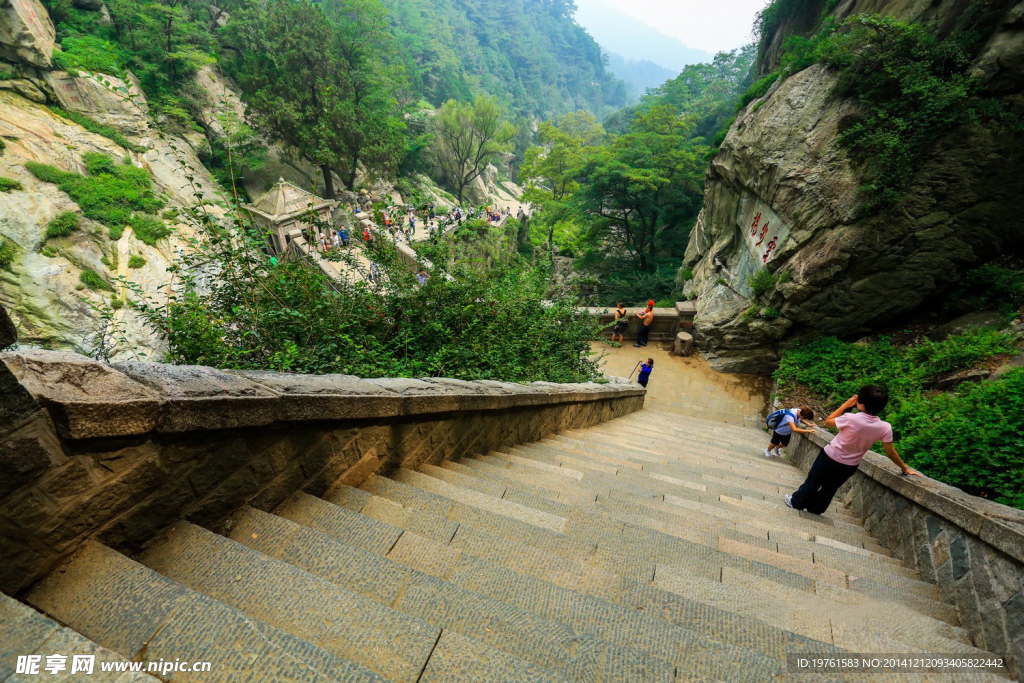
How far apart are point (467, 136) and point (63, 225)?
22.1 meters

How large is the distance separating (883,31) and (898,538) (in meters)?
10.1

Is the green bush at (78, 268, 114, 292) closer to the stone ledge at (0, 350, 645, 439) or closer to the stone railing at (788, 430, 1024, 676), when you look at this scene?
the stone ledge at (0, 350, 645, 439)

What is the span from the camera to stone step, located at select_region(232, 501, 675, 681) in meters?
1.20

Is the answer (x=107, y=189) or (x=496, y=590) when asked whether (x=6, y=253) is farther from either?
(x=496, y=590)

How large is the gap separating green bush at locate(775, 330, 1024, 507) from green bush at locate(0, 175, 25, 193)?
73.2ft

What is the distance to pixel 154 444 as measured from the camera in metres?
1.37

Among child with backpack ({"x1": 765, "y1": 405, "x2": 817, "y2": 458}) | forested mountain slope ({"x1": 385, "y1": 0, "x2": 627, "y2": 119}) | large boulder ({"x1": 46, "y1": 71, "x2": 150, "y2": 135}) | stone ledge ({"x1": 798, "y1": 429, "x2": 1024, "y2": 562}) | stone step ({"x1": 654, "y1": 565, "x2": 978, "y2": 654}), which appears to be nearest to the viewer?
stone step ({"x1": 654, "y1": 565, "x2": 978, "y2": 654})

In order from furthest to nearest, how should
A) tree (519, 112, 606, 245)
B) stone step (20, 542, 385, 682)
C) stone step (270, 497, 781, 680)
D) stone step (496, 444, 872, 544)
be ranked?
tree (519, 112, 606, 245) → stone step (496, 444, 872, 544) → stone step (270, 497, 781, 680) → stone step (20, 542, 385, 682)

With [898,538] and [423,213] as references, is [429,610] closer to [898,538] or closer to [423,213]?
[898,538]

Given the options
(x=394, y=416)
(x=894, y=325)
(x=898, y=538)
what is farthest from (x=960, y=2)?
(x=394, y=416)

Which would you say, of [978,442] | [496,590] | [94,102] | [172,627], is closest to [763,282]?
[978,442]

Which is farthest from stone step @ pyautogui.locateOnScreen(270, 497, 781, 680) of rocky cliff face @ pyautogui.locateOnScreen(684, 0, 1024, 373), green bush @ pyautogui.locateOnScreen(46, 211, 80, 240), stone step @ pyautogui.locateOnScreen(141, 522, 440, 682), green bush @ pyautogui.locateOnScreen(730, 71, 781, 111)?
green bush @ pyautogui.locateOnScreen(46, 211, 80, 240)

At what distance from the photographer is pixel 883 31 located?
25.9ft

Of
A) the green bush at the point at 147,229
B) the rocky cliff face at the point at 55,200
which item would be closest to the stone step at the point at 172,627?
the rocky cliff face at the point at 55,200
